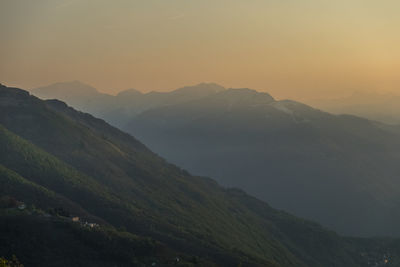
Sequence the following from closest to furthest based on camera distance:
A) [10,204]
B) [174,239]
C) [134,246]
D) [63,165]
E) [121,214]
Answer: [134,246], [10,204], [174,239], [121,214], [63,165]

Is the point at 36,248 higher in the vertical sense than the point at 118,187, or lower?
lower

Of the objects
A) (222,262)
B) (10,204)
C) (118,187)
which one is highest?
(118,187)

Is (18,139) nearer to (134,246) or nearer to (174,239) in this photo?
(174,239)

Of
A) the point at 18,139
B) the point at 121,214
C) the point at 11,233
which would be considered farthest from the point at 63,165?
the point at 11,233

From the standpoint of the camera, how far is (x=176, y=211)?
643 ft

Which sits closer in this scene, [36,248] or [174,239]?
[36,248]

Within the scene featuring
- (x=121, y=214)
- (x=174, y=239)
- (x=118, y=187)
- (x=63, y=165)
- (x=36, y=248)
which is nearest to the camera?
(x=36, y=248)

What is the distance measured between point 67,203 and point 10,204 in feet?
90.3

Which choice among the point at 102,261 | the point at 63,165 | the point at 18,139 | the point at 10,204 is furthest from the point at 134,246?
the point at 18,139

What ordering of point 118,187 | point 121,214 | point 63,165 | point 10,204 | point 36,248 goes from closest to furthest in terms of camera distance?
point 36,248, point 10,204, point 121,214, point 63,165, point 118,187

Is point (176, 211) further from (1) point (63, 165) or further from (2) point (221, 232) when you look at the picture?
(1) point (63, 165)

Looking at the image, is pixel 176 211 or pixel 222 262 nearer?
pixel 222 262

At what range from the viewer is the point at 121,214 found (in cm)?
13812

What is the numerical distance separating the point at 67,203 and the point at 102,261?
171ft
